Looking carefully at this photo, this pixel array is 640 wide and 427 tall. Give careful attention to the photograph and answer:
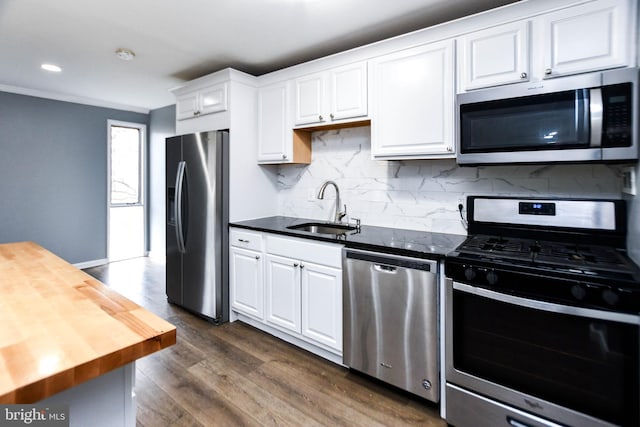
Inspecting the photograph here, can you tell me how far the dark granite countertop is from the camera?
1878 mm

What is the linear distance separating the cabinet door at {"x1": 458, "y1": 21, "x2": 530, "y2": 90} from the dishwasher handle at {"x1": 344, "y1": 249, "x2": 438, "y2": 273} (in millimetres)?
1107

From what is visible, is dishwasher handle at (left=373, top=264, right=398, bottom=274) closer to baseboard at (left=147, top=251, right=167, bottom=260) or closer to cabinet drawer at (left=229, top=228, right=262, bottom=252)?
cabinet drawer at (left=229, top=228, right=262, bottom=252)

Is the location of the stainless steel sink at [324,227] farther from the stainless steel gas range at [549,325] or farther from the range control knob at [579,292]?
the range control knob at [579,292]

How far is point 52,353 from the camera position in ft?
2.50

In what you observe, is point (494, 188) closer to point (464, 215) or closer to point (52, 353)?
point (464, 215)

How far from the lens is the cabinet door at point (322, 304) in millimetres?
2266

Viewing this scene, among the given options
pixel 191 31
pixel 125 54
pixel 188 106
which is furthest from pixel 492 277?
pixel 125 54

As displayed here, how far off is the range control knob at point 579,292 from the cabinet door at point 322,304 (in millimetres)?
1273

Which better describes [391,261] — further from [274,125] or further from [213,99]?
[213,99]

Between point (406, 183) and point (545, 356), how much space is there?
4.86ft

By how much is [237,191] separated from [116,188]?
3.26m

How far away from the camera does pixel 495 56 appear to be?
6.21 feet

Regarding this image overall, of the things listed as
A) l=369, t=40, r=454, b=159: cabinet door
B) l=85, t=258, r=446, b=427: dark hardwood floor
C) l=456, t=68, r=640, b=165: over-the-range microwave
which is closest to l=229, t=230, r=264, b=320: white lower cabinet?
l=85, t=258, r=446, b=427: dark hardwood floor

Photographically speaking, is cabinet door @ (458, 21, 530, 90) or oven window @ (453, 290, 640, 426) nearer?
oven window @ (453, 290, 640, 426)
